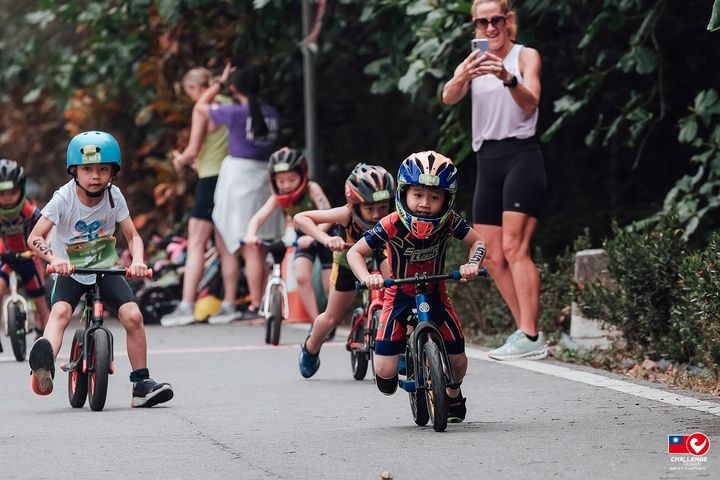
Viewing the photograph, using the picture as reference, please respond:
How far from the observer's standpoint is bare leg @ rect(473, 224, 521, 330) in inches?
446

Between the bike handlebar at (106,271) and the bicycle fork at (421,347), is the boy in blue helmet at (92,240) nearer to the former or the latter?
the bike handlebar at (106,271)

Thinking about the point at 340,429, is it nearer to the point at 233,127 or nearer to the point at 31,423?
the point at 31,423

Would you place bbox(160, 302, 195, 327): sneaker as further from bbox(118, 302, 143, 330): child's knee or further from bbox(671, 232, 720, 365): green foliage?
bbox(671, 232, 720, 365): green foliage

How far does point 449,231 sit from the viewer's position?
842cm

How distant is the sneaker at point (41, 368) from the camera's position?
29.6 ft

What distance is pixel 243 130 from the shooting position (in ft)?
50.7

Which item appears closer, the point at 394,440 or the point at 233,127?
the point at 394,440

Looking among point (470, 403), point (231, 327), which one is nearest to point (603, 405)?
point (470, 403)

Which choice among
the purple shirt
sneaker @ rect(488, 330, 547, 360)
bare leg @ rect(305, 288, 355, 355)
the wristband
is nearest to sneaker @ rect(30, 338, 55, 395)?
bare leg @ rect(305, 288, 355, 355)

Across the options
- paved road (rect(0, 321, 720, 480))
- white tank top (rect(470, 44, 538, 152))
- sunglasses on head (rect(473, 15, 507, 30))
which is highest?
sunglasses on head (rect(473, 15, 507, 30))

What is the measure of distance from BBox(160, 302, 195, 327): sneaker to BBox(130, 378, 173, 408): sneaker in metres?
6.29

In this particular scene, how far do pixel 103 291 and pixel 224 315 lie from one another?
6.29m

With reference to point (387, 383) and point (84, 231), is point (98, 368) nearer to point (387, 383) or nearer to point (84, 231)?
point (84, 231)

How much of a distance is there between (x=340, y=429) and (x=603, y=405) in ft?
4.81
